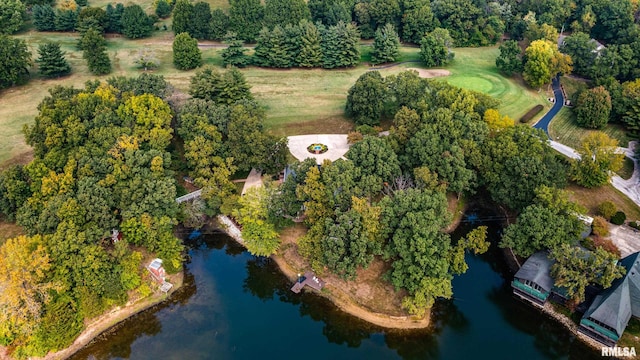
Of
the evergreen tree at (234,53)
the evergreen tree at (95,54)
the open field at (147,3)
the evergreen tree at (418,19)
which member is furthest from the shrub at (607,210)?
the open field at (147,3)

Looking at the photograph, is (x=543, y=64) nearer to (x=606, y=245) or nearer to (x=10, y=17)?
(x=606, y=245)

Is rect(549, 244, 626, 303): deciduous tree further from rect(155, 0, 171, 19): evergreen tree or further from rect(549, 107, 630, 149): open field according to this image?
rect(155, 0, 171, 19): evergreen tree

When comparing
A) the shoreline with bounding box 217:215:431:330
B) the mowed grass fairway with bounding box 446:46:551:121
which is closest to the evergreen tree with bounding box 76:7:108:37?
the mowed grass fairway with bounding box 446:46:551:121

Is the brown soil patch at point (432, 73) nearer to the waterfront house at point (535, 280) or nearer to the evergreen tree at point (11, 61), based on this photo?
the waterfront house at point (535, 280)

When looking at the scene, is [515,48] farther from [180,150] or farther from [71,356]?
[71,356]

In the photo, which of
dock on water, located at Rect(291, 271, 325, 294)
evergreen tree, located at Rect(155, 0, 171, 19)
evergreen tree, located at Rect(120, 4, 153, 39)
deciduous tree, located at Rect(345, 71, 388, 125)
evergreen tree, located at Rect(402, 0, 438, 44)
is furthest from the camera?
evergreen tree, located at Rect(155, 0, 171, 19)

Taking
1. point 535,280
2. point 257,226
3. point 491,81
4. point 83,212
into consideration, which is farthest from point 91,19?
point 535,280
